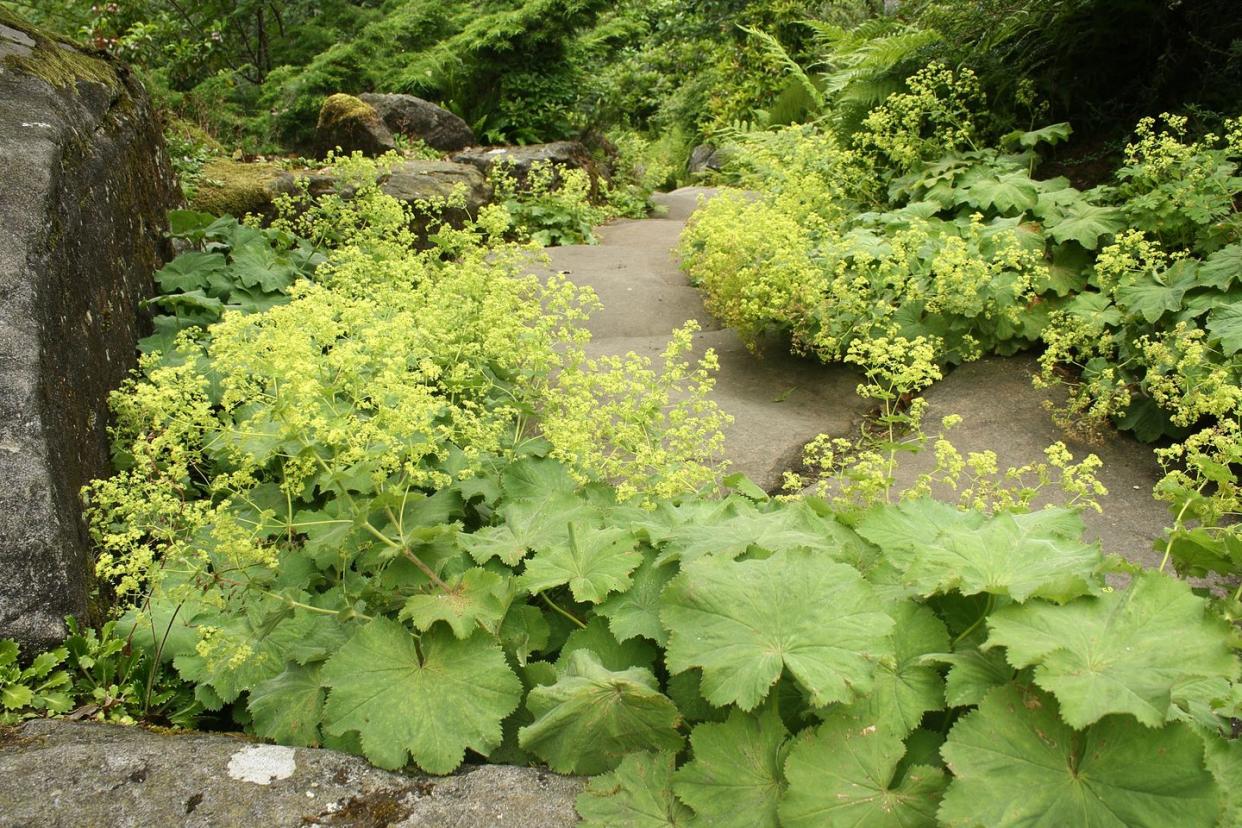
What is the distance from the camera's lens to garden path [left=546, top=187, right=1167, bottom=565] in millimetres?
3643

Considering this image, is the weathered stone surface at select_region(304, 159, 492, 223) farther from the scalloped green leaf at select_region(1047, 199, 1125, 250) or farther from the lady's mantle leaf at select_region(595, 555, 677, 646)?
the lady's mantle leaf at select_region(595, 555, 677, 646)

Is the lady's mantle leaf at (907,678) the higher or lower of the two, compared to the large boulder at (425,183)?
higher

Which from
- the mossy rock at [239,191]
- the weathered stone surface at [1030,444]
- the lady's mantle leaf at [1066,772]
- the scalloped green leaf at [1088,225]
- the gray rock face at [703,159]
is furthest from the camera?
the gray rock face at [703,159]

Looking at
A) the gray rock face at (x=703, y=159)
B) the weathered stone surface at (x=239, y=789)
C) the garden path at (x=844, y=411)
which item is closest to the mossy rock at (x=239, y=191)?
the garden path at (x=844, y=411)

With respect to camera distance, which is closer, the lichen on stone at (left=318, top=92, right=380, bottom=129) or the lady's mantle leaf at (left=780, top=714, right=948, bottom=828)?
the lady's mantle leaf at (left=780, top=714, right=948, bottom=828)

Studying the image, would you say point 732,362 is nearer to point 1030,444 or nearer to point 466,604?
point 1030,444

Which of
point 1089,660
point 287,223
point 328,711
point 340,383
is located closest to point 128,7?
point 287,223

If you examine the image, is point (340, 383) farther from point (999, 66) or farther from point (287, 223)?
point (999, 66)

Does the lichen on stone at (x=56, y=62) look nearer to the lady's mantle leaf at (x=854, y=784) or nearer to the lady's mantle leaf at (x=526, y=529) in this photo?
the lady's mantle leaf at (x=526, y=529)

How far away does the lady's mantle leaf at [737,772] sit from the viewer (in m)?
1.65

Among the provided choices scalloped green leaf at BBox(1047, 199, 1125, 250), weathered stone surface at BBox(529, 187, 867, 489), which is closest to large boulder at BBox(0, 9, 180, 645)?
weathered stone surface at BBox(529, 187, 867, 489)

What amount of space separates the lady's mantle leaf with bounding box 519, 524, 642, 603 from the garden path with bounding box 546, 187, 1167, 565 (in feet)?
5.73

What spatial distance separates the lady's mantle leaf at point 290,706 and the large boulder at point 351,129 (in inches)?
320

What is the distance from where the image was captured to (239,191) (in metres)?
6.01
